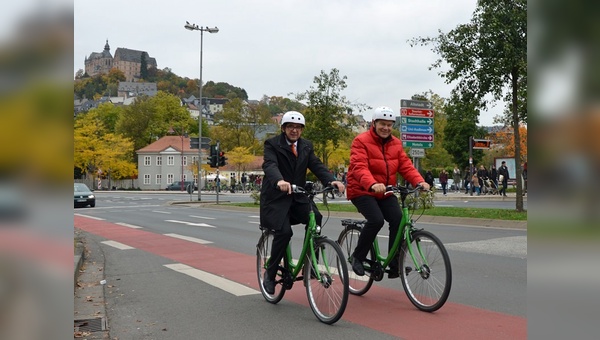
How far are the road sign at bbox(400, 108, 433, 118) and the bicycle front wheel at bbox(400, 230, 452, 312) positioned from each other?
1472cm

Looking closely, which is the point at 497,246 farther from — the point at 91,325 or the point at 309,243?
the point at 91,325

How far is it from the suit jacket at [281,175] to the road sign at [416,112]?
14.3 meters

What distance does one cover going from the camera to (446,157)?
71562mm

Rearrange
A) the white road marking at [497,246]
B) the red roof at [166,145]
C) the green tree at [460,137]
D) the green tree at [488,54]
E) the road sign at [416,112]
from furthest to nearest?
the red roof at [166,145], the green tree at [460,137], the road sign at [416,112], the green tree at [488,54], the white road marking at [497,246]

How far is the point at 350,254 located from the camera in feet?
20.5

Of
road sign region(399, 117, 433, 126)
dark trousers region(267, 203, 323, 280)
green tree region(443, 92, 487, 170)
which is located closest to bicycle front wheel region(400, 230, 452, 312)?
dark trousers region(267, 203, 323, 280)

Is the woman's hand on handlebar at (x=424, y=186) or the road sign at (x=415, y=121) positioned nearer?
the woman's hand on handlebar at (x=424, y=186)

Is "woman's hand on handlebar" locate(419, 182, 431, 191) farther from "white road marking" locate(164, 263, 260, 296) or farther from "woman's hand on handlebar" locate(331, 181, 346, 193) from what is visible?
"white road marking" locate(164, 263, 260, 296)

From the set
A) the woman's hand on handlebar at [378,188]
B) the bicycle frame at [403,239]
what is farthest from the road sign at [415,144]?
the woman's hand on handlebar at [378,188]

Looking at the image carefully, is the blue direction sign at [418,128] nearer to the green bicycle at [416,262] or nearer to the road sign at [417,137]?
the road sign at [417,137]

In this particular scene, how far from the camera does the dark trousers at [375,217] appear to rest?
587cm

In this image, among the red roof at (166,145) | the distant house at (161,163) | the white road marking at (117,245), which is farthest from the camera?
the distant house at (161,163)

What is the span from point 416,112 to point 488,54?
141 inches
